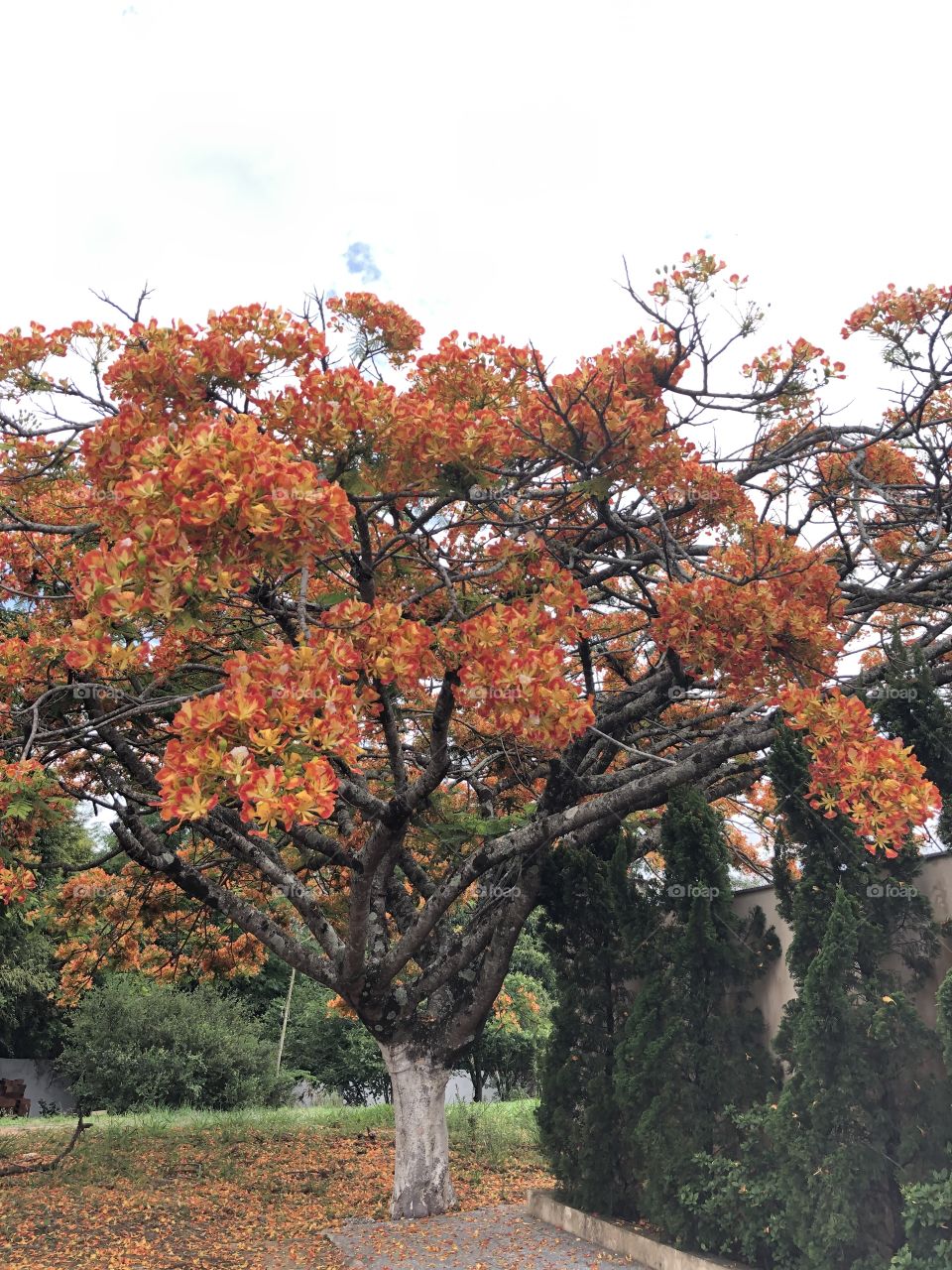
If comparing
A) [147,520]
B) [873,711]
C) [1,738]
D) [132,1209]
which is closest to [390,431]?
[147,520]

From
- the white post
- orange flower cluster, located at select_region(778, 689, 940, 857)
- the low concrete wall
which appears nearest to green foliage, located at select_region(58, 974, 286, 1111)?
the white post

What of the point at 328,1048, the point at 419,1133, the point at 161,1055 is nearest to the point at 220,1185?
the point at 419,1133

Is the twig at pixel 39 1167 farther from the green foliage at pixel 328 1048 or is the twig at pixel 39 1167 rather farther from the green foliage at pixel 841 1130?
the green foliage at pixel 328 1048

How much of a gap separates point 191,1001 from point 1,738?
11477 millimetres

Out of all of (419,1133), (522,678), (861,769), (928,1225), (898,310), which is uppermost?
(898,310)

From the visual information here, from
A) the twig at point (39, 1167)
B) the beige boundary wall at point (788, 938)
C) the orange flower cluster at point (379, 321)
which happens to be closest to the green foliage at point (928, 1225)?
the beige boundary wall at point (788, 938)

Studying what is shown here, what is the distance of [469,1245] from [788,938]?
8.97 feet

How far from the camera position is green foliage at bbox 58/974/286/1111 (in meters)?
14.7

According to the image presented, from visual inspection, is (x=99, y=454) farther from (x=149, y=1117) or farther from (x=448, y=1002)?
(x=149, y=1117)

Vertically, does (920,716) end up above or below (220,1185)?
above

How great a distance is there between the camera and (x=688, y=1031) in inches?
219

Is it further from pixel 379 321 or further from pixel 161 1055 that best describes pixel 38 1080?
pixel 379 321

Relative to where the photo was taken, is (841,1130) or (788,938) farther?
(788,938)

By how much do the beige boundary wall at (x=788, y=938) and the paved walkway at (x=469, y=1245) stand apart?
1.67m
